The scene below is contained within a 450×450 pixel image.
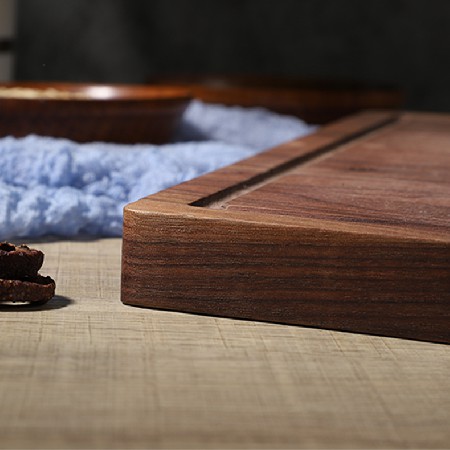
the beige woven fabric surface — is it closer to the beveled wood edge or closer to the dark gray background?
the beveled wood edge

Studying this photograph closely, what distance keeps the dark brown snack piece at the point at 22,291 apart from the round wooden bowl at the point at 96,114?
380 millimetres

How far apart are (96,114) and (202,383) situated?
1.70 feet

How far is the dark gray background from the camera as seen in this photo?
81.7 inches

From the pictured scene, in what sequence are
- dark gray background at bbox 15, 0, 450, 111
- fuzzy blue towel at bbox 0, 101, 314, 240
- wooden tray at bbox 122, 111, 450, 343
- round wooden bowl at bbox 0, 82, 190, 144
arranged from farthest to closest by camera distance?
dark gray background at bbox 15, 0, 450, 111
round wooden bowl at bbox 0, 82, 190, 144
fuzzy blue towel at bbox 0, 101, 314, 240
wooden tray at bbox 122, 111, 450, 343

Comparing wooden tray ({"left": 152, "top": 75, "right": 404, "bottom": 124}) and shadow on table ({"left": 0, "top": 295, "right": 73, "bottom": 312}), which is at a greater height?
wooden tray ({"left": 152, "top": 75, "right": 404, "bottom": 124})

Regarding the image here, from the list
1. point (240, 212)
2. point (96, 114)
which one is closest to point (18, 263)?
point (240, 212)

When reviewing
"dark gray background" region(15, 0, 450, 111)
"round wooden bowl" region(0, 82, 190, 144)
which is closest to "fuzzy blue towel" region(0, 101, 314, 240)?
"round wooden bowl" region(0, 82, 190, 144)

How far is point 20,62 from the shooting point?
197 cm

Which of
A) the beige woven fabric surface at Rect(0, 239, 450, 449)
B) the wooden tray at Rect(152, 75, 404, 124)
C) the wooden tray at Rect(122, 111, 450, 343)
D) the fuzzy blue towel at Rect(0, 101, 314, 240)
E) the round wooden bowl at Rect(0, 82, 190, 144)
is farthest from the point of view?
the wooden tray at Rect(152, 75, 404, 124)

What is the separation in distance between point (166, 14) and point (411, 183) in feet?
4.82

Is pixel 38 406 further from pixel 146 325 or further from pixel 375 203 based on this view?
pixel 375 203

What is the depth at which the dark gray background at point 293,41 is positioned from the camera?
208cm

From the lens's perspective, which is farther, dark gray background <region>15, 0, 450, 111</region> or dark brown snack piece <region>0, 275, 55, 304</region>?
dark gray background <region>15, 0, 450, 111</region>

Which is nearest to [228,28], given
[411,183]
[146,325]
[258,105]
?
[258,105]
